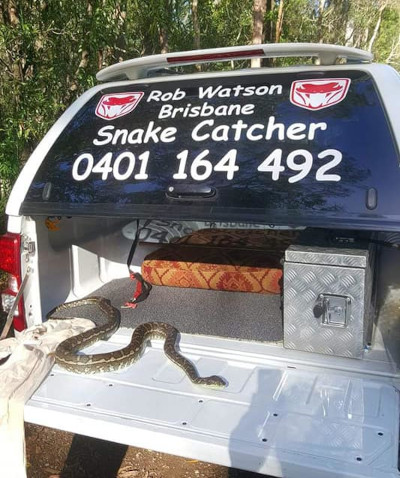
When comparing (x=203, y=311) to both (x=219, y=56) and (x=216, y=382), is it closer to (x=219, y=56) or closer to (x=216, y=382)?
(x=216, y=382)

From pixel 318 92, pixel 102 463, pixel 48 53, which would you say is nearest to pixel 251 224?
pixel 318 92

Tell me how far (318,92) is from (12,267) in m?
2.10

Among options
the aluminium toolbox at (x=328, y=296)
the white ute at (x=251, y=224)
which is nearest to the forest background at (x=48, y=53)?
the white ute at (x=251, y=224)

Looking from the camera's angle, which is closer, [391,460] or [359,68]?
[391,460]

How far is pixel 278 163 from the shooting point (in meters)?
2.42

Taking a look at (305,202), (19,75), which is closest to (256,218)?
(305,202)

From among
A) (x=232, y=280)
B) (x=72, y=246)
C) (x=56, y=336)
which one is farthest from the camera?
(x=232, y=280)

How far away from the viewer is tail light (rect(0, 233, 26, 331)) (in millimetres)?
2885

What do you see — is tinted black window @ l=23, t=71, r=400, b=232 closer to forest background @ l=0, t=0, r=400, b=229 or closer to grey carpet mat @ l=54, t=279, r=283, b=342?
grey carpet mat @ l=54, t=279, r=283, b=342

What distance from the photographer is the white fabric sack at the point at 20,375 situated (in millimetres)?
2234

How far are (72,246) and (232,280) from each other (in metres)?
1.36

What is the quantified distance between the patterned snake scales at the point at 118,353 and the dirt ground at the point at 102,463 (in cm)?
112

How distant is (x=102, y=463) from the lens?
3.53 metres

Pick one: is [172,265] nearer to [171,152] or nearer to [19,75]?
[171,152]
